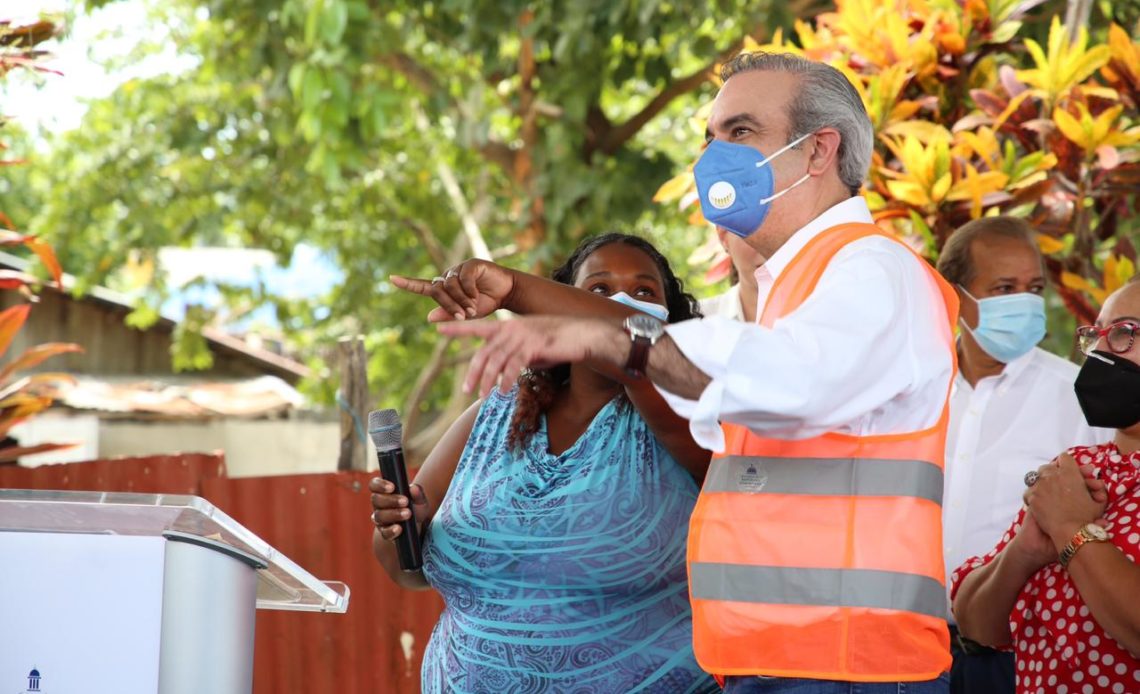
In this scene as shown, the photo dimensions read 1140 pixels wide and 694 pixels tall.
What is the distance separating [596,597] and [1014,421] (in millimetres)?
1392

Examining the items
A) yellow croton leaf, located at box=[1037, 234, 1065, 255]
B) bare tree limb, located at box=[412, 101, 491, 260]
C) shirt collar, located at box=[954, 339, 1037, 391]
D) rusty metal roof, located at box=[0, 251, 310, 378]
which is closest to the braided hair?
shirt collar, located at box=[954, 339, 1037, 391]

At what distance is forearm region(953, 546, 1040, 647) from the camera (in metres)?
2.86

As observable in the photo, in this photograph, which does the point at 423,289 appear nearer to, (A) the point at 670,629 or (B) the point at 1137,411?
(A) the point at 670,629

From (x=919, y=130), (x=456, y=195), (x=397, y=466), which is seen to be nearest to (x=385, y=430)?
(x=397, y=466)

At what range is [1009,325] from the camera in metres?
3.69

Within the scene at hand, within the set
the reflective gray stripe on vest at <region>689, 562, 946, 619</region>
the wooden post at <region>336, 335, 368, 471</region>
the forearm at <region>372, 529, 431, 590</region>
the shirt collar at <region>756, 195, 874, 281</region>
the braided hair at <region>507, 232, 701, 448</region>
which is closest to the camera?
the reflective gray stripe on vest at <region>689, 562, 946, 619</region>

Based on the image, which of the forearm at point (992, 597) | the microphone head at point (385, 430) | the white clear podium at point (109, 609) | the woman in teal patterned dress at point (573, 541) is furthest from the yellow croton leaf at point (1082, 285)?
the white clear podium at point (109, 609)

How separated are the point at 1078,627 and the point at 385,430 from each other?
1518 millimetres

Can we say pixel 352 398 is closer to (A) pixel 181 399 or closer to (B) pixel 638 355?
(B) pixel 638 355

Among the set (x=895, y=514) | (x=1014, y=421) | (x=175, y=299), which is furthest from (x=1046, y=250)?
(x=175, y=299)

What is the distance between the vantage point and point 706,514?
2271mm

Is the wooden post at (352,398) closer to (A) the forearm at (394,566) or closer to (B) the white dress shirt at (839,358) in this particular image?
(A) the forearm at (394,566)

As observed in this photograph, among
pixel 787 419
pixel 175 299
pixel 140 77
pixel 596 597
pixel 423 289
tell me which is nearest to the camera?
pixel 787 419

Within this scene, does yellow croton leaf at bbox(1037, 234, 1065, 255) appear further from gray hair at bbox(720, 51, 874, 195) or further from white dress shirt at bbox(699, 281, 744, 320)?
gray hair at bbox(720, 51, 874, 195)
